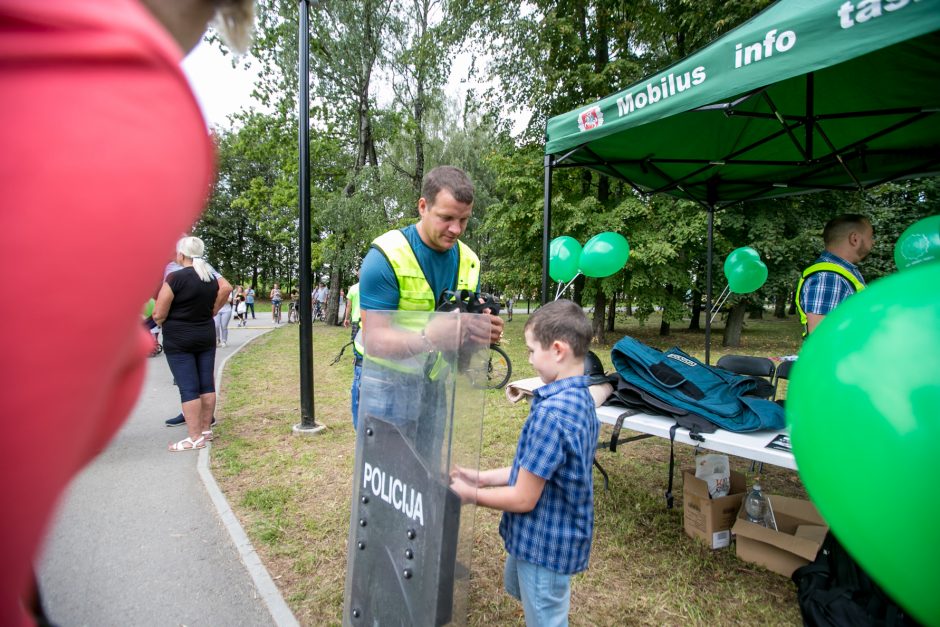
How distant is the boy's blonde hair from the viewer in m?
1.74

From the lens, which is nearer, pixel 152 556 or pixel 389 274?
pixel 389 274

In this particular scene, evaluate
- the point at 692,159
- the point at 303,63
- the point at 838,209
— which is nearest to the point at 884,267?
the point at 838,209

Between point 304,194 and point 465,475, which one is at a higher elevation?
point 304,194

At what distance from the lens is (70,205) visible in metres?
0.32

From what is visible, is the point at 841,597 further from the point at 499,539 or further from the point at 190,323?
the point at 190,323

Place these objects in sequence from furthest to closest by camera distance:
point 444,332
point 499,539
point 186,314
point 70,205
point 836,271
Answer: point 186,314
point 836,271
point 499,539
point 444,332
point 70,205

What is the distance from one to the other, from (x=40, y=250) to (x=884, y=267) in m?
22.1

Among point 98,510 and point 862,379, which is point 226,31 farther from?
point 98,510

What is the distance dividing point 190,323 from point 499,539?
11.0 ft

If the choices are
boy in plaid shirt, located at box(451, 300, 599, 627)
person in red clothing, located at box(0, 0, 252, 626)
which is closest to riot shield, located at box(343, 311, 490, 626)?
boy in plaid shirt, located at box(451, 300, 599, 627)

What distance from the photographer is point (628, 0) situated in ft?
35.6

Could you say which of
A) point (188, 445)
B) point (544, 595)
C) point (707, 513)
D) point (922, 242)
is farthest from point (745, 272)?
point (188, 445)

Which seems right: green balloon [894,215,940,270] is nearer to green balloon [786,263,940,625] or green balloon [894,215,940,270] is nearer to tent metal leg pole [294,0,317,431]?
green balloon [786,263,940,625]

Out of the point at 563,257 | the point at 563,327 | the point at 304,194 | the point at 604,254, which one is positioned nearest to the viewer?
the point at 563,327
